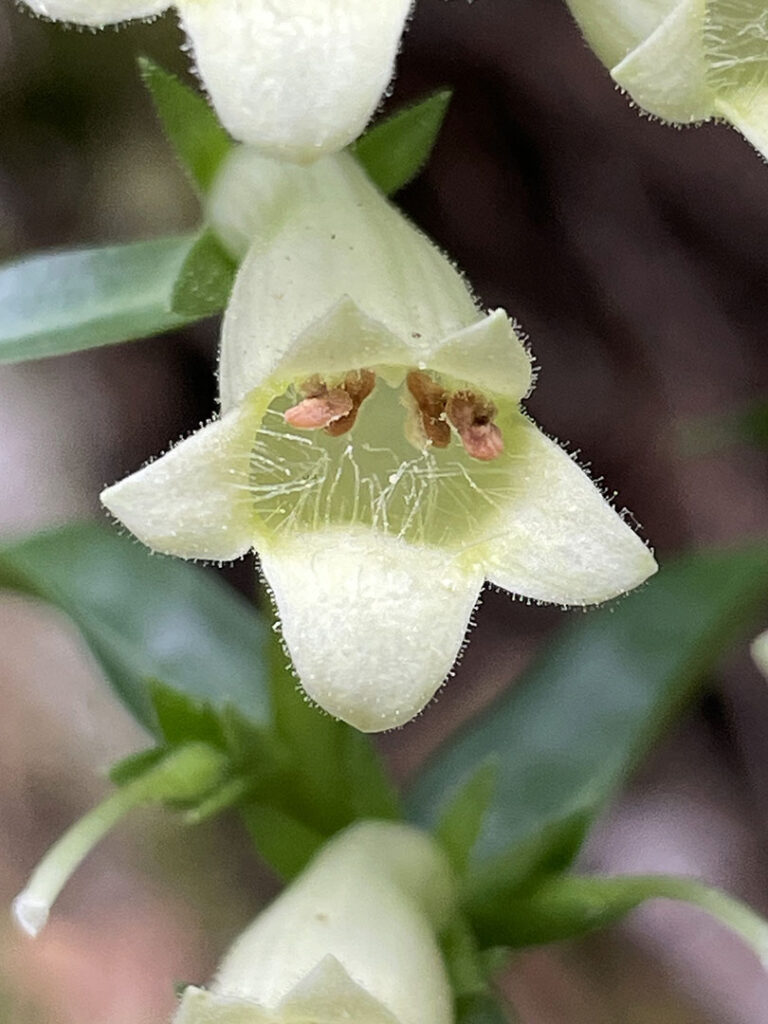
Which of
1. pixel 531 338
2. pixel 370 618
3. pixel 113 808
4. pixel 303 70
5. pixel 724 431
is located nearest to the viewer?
pixel 303 70

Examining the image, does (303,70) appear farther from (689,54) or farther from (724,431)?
(724,431)

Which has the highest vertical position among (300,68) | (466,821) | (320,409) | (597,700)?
(300,68)

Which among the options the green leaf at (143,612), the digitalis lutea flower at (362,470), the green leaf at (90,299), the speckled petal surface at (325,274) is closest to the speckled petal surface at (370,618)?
the digitalis lutea flower at (362,470)

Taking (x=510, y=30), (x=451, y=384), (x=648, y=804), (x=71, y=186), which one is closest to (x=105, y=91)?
(x=71, y=186)

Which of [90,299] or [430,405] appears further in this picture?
[90,299]

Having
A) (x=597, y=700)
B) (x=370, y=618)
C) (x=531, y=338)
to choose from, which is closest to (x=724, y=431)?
(x=531, y=338)

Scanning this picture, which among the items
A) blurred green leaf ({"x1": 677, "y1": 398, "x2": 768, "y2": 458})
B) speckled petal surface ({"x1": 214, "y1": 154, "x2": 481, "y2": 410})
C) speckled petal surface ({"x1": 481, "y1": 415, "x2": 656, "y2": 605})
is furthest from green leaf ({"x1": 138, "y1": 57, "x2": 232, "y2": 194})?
blurred green leaf ({"x1": 677, "y1": 398, "x2": 768, "y2": 458})

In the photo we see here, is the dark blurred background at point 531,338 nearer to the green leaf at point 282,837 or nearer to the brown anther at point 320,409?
the green leaf at point 282,837

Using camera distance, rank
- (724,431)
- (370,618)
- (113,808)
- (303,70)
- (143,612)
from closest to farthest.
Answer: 1. (303,70)
2. (370,618)
3. (113,808)
4. (143,612)
5. (724,431)
